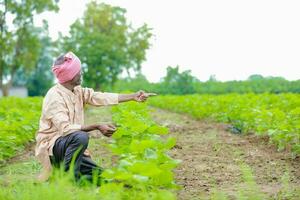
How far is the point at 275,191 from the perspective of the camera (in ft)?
16.8

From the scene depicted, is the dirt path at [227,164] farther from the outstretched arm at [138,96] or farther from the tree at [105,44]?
the tree at [105,44]

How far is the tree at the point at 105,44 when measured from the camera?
137ft

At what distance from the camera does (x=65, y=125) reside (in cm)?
533

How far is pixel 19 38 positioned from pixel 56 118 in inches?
1362

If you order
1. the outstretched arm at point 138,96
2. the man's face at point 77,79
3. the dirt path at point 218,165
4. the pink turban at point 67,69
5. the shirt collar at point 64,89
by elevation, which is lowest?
the dirt path at point 218,165

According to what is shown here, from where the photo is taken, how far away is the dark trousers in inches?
208

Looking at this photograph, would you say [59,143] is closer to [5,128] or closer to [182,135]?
[5,128]

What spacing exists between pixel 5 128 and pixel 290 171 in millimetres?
4085

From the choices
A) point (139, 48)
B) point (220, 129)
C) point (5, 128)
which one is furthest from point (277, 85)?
point (5, 128)

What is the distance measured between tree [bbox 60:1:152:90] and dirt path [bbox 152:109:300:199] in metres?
31.6

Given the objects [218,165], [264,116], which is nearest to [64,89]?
A: [218,165]

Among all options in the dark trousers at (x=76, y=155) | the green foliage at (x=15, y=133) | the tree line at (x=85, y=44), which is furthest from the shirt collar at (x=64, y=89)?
the tree line at (x=85, y=44)

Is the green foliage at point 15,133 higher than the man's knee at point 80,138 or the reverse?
the reverse

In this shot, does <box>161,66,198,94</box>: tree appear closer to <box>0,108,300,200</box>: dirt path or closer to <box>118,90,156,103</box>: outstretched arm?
<box>0,108,300,200</box>: dirt path
